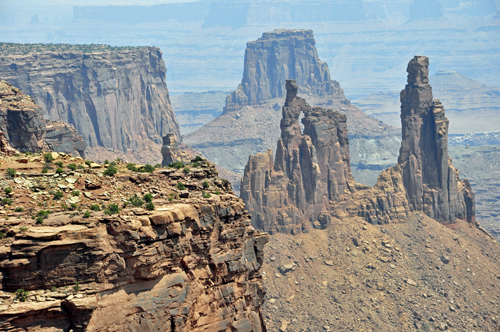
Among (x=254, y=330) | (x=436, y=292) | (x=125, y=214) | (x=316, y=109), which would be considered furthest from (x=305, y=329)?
(x=125, y=214)

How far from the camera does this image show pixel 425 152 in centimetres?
15712

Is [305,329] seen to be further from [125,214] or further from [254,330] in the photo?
[125,214]

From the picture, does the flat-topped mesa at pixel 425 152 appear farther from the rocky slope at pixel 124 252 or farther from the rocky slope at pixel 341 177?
the rocky slope at pixel 124 252

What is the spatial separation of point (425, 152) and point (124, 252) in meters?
122

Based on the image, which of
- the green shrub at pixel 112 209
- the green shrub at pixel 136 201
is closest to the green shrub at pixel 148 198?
the green shrub at pixel 136 201

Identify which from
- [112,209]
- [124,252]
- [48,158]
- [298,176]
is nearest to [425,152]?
[298,176]

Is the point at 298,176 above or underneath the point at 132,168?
underneath

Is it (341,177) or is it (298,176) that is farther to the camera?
(341,177)

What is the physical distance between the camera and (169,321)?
4238cm

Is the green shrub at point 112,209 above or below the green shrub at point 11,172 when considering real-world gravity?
below

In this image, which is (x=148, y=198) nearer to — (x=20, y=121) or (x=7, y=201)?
(x=7, y=201)

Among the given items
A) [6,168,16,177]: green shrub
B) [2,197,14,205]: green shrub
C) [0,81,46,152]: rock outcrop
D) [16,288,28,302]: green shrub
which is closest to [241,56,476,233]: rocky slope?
[0,81,46,152]: rock outcrop

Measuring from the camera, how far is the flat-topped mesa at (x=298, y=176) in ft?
485

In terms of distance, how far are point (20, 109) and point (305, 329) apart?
170ft
